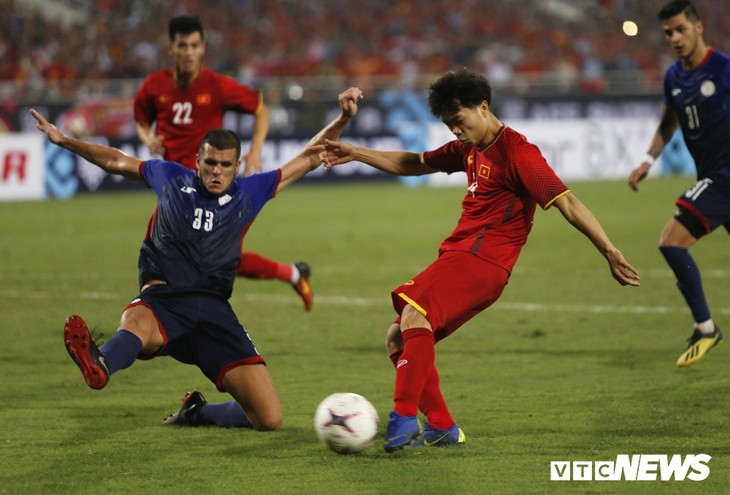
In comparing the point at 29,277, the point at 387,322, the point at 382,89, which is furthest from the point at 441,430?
the point at 382,89

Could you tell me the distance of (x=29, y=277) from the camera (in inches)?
486

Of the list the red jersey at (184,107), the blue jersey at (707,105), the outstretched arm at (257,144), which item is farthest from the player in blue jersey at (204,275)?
the blue jersey at (707,105)

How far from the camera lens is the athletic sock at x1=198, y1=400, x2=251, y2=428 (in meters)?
6.02

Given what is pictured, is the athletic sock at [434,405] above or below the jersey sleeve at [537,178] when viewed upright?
below

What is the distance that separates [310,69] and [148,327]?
76.6ft

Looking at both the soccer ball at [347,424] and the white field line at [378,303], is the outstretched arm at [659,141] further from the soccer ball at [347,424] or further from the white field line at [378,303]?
the soccer ball at [347,424]

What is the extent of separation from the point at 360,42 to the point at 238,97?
21654 mm

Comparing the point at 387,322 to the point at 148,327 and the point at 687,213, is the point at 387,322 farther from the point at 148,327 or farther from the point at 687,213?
the point at 148,327

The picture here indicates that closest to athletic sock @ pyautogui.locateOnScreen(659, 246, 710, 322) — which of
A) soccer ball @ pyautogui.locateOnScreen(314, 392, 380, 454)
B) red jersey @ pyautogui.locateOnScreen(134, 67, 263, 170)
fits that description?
soccer ball @ pyautogui.locateOnScreen(314, 392, 380, 454)

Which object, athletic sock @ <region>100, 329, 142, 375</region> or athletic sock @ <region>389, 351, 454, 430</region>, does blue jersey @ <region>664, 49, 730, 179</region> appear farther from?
athletic sock @ <region>100, 329, 142, 375</region>

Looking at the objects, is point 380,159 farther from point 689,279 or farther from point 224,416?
point 689,279

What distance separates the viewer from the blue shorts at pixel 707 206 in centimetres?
769

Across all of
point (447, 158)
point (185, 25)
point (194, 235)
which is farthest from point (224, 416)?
point (185, 25)

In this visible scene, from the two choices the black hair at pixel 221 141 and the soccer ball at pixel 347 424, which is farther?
the black hair at pixel 221 141
